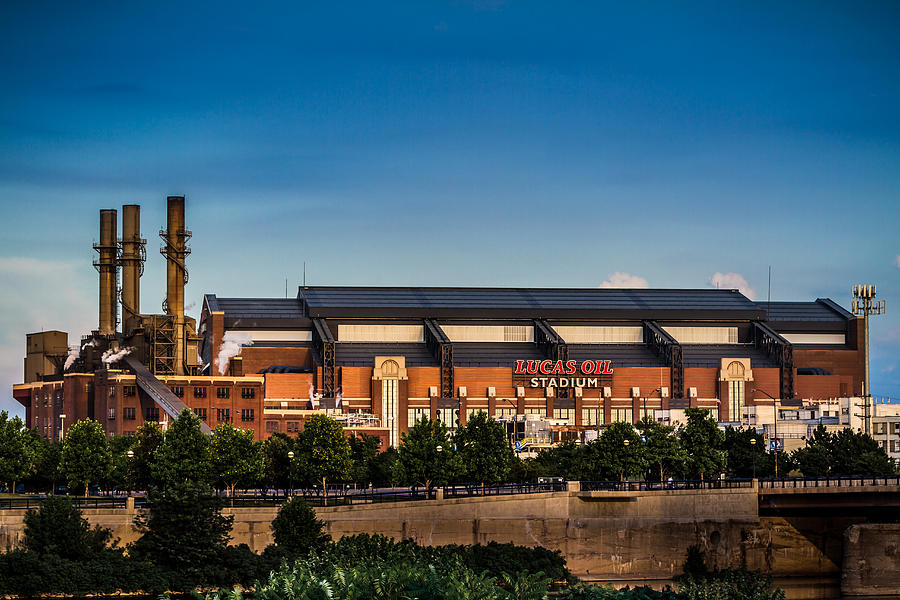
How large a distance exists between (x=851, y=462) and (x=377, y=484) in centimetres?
5328

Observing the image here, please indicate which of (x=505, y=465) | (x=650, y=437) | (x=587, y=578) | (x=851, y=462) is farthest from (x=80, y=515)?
(x=851, y=462)

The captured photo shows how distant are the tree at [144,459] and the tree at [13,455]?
1047cm

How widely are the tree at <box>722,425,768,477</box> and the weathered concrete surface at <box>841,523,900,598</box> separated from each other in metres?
41.0

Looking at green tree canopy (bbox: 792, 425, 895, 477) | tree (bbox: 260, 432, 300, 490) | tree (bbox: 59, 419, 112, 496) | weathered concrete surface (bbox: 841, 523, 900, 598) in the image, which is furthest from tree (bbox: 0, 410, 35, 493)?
green tree canopy (bbox: 792, 425, 895, 477)

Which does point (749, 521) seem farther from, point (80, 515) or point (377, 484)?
point (80, 515)

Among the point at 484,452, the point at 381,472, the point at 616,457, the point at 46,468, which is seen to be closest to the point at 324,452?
the point at 484,452

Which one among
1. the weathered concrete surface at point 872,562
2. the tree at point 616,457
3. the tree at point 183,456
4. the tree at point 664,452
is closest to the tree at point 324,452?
the tree at point 183,456

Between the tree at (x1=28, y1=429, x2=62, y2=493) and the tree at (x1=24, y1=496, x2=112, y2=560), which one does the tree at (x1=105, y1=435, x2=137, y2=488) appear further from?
the tree at (x1=24, y1=496, x2=112, y2=560)

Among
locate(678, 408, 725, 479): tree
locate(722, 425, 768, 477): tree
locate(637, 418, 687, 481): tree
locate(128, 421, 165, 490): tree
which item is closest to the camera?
locate(128, 421, 165, 490): tree

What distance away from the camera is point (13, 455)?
493 ft

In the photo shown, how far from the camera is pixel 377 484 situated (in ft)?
571

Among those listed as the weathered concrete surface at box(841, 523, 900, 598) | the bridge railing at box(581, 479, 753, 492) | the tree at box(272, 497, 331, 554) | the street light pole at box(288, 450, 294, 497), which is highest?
the street light pole at box(288, 450, 294, 497)

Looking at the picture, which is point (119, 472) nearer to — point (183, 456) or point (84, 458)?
point (84, 458)

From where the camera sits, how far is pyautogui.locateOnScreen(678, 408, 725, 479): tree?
170 metres
